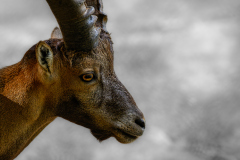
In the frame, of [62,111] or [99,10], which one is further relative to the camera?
[99,10]

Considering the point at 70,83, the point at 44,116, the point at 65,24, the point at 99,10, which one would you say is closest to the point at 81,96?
the point at 70,83

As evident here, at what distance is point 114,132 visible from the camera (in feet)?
24.9

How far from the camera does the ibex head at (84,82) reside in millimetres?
7193

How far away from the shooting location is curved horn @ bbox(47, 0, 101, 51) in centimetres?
691

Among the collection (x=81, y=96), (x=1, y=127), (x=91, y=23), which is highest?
(x=91, y=23)

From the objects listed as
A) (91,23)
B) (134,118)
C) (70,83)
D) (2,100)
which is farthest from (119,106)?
(2,100)

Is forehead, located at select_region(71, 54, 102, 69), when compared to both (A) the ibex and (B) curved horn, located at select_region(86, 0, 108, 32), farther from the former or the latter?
(B) curved horn, located at select_region(86, 0, 108, 32)

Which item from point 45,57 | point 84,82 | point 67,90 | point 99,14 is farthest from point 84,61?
point 99,14

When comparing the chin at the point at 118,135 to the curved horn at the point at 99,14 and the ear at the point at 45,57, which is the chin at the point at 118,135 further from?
the curved horn at the point at 99,14

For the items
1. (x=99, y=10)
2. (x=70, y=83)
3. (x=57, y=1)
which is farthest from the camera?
(x=99, y=10)

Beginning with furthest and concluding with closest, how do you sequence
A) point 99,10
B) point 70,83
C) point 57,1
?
point 99,10 < point 70,83 < point 57,1

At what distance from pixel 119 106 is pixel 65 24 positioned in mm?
1824

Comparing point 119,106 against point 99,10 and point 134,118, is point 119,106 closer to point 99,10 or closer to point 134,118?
point 134,118

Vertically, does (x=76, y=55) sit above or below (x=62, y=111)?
above
